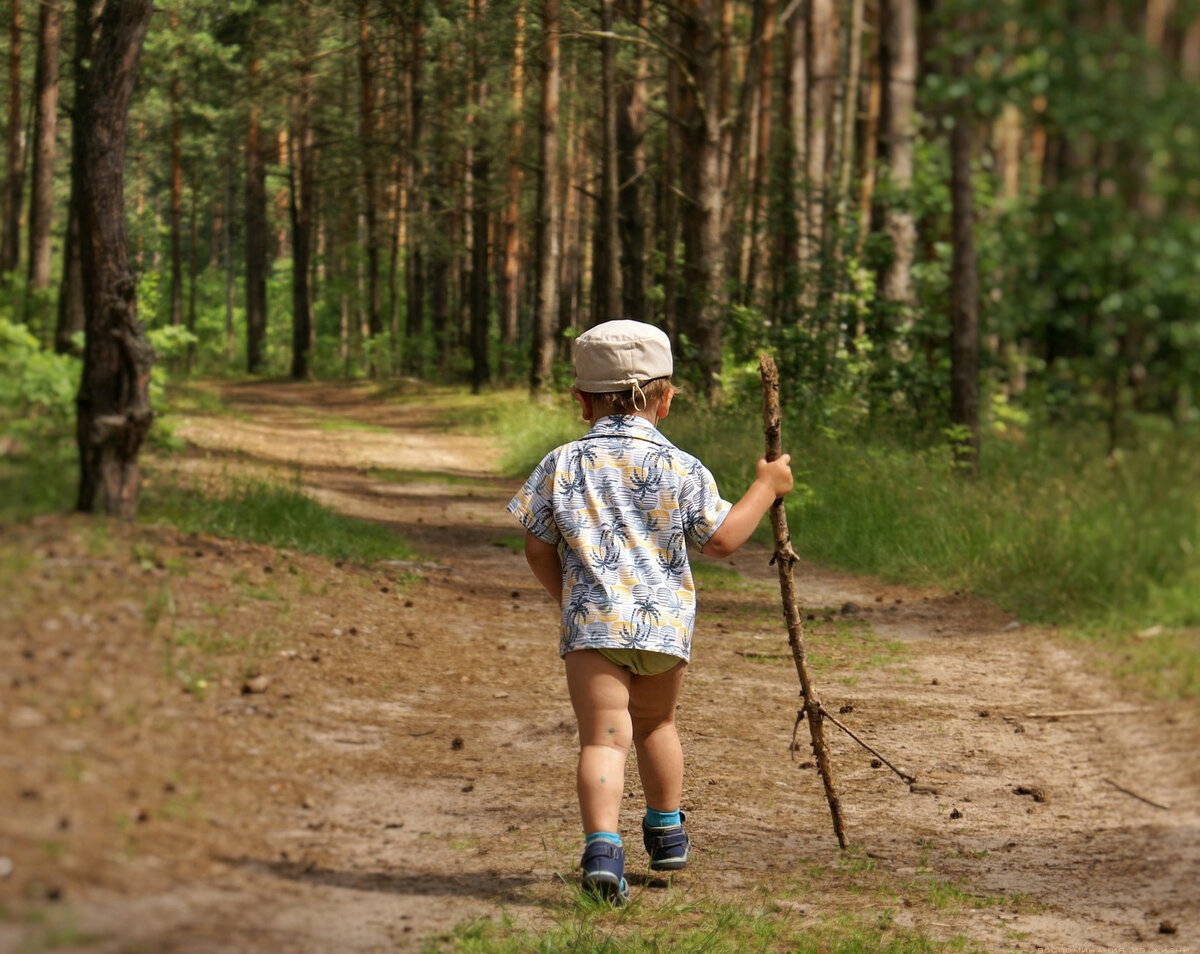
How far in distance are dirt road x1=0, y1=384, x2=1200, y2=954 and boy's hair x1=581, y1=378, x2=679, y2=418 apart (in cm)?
113

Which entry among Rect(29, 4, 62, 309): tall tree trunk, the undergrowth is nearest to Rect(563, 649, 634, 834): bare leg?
the undergrowth

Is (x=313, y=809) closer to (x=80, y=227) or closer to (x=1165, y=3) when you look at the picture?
(x=80, y=227)

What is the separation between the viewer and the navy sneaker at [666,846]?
145 inches

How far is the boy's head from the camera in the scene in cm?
357

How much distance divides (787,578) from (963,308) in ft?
29.2

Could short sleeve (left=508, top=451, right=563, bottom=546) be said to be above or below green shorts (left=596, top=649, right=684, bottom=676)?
above

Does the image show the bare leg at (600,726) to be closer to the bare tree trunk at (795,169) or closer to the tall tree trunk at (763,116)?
the bare tree trunk at (795,169)

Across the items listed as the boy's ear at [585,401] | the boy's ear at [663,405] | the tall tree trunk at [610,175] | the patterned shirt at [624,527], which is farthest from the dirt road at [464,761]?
the tall tree trunk at [610,175]

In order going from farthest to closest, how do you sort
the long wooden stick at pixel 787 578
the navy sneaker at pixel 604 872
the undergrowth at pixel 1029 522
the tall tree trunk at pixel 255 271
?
the tall tree trunk at pixel 255 271, the undergrowth at pixel 1029 522, the long wooden stick at pixel 787 578, the navy sneaker at pixel 604 872

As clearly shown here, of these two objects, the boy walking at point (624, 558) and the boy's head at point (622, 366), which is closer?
the boy walking at point (624, 558)

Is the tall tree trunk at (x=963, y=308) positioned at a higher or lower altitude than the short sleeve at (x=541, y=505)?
higher

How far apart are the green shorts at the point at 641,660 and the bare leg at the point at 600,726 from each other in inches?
0.7

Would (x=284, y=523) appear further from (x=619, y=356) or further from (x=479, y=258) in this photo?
(x=479, y=258)

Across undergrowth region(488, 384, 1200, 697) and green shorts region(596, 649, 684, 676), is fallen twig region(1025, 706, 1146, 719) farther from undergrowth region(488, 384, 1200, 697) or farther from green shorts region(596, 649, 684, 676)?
green shorts region(596, 649, 684, 676)
